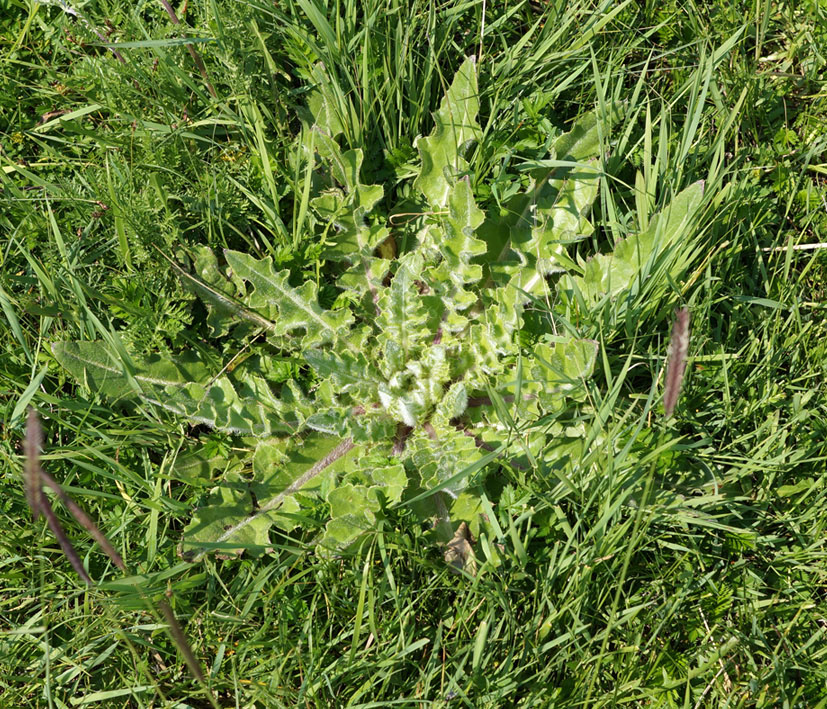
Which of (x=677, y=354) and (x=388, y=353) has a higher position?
(x=677, y=354)

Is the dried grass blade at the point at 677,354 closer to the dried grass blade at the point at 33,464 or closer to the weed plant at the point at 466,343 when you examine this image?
the weed plant at the point at 466,343

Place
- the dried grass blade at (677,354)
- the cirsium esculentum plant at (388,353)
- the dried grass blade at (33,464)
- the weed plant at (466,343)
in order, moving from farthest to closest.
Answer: the cirsium esculentum plant at (388,353), the weed plant at (466,343), the dried grass blade at (677,354), the dried grass blade at (33,464)

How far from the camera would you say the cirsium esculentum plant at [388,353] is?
8.46 ft

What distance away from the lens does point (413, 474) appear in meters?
2.70

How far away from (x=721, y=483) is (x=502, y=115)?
170 cm

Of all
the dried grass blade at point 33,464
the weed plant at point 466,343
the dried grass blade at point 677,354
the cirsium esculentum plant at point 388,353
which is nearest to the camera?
the dried grass blade at point 33,464

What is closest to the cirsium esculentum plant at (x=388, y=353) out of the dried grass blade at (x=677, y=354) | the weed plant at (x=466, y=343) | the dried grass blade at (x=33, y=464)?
the weed plant at (x=466, y=343)

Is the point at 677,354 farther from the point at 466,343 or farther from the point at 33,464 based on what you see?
the point at 33,464

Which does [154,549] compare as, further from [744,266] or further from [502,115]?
[744,266]

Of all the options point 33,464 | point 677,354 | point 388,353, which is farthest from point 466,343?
point 33,464

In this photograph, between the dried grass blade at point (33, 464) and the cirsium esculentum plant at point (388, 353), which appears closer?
the dried grass blade at point (33, 464)

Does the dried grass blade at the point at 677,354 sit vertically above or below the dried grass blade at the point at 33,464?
below

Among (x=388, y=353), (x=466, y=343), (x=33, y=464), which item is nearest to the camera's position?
(x=33, y=464)

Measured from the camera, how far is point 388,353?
8.84 ft
